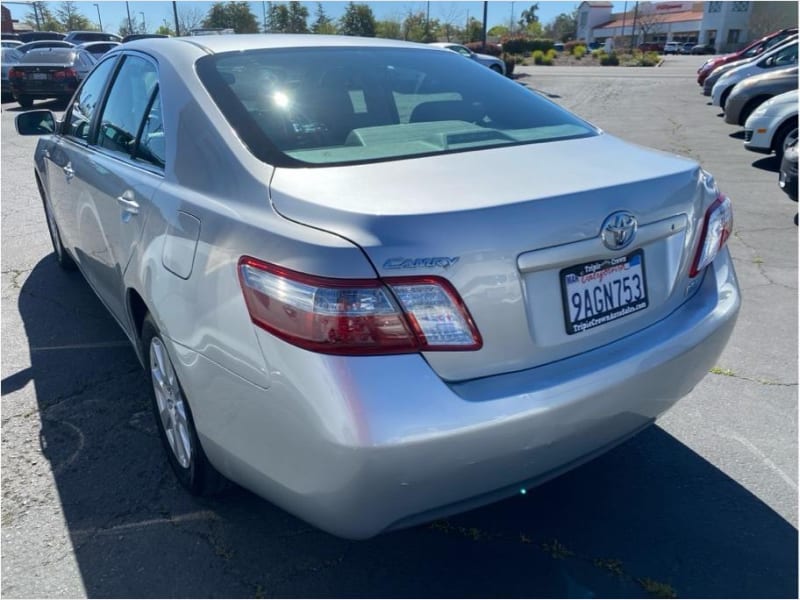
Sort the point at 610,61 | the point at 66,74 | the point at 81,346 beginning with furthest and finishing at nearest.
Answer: the point at 610,61 → the point at 66,74 → the point at 81,346

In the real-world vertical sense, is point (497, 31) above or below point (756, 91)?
above

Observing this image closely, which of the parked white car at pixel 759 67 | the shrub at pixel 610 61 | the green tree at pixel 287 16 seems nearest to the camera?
the parked white car at pixel 759 67

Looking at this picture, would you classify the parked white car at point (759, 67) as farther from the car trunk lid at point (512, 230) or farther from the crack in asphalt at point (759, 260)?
the car trunk lid at point (512, 230)

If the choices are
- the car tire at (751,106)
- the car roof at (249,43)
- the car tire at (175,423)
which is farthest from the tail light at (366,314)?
the car tire at (751,106)

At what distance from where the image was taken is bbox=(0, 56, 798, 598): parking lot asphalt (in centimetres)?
222

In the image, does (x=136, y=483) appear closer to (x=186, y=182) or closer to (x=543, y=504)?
(x=186, y=182)

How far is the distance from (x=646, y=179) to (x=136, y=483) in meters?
2.21

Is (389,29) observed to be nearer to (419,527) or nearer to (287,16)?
(287,16)

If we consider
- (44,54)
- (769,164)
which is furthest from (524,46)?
(769,164)

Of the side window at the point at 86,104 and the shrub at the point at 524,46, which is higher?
the side window at the point at 86,104

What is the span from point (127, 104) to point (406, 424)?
2.31m

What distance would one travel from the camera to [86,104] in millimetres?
3814

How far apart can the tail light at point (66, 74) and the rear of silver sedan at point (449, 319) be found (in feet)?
55.5

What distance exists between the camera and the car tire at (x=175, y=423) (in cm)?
243
